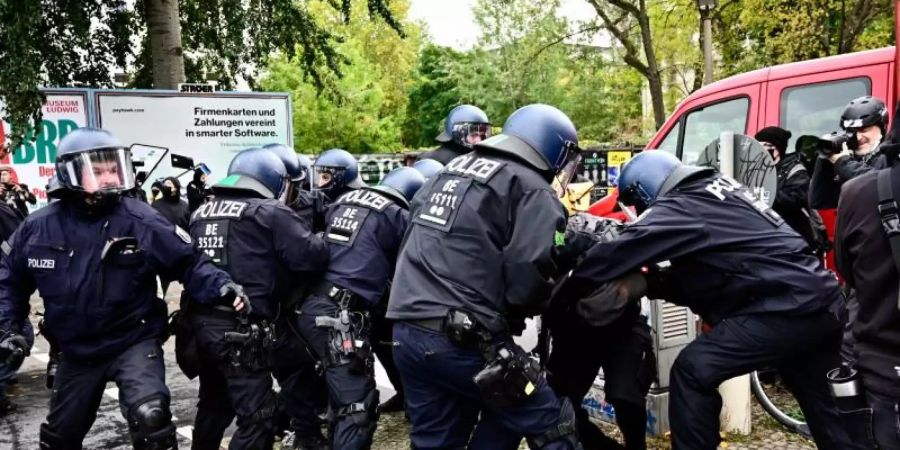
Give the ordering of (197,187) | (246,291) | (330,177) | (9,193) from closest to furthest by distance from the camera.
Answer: (246,291), (330,177), (197,187), (9,193)

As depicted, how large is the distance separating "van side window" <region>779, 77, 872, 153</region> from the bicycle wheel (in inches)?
73.1

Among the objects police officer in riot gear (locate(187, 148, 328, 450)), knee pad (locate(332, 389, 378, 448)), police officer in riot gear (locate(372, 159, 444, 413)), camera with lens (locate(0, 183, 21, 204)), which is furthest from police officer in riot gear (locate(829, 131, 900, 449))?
camera with lens (locate(0, 183, 21, 204))

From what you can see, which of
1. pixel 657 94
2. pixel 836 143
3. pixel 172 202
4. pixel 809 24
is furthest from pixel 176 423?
pixel 657 94

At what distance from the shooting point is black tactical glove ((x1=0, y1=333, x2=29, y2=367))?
4176mm

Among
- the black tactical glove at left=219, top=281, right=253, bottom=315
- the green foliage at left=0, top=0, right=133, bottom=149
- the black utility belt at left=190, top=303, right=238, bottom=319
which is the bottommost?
the black utility belt at left=190, top=303, right=238, bottom=319

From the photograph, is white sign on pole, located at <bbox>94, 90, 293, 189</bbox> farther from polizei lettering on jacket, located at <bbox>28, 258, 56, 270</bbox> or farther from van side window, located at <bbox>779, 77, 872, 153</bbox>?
van side window, located at <bbox>779, 77, 872, 153</bbox>

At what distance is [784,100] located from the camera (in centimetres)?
624

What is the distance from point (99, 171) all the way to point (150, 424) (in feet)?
4.33

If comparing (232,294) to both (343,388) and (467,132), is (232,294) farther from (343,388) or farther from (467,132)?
(467,132)

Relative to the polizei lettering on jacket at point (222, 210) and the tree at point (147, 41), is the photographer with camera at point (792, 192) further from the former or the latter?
the tree at point (147, 41)

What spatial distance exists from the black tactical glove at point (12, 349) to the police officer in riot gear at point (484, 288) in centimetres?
208

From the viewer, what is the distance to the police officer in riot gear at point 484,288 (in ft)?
10.9

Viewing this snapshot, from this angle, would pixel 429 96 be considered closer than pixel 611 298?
No

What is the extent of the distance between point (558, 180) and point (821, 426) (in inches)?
66.1
